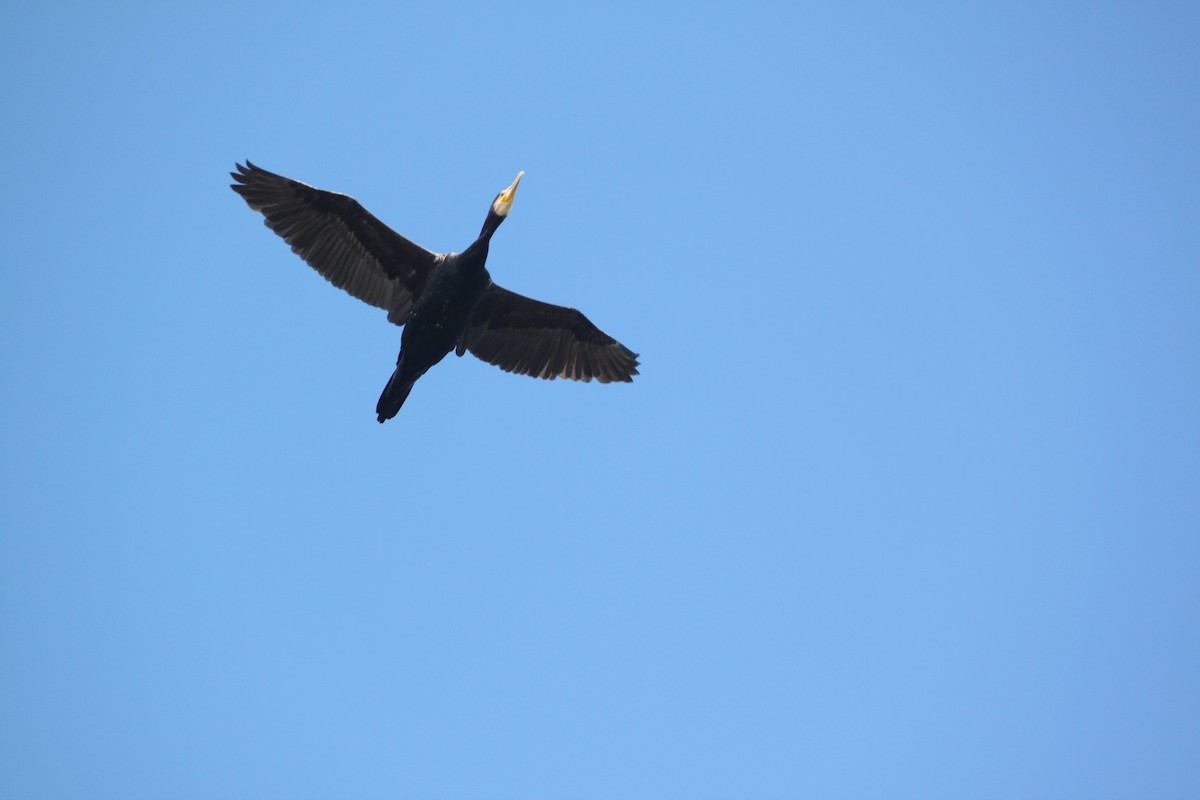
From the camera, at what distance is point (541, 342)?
20828mm

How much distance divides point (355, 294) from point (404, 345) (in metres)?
1.66

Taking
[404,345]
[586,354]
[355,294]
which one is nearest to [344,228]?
[355,294]

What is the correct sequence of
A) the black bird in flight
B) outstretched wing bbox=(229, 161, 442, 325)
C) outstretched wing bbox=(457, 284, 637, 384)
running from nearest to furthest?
the black bird in flight
outstretched wing bbox=(229, 161, 442, 325)
outstretched wing bbox=(457, 284, 637, 384)

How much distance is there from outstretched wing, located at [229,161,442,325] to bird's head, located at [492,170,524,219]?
1432 millimetres

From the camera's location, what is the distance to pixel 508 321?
20.2 m

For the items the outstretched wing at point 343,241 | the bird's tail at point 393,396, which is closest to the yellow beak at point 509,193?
the outstretched wing at point 343,241

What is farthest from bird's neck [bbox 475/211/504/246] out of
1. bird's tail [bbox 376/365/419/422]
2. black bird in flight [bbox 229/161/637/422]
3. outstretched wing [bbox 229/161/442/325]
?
bird's tail [bbox 376/365/419/422]

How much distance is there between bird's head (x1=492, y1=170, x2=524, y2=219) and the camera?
60.8 ft

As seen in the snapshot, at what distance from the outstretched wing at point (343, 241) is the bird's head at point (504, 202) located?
1.43 meters

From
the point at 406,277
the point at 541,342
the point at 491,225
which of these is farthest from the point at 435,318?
the point at 541,342

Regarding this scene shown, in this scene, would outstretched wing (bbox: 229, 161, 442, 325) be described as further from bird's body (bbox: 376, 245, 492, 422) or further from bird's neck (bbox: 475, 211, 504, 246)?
bird's neck (bbox: 475, 211, 504, 246)

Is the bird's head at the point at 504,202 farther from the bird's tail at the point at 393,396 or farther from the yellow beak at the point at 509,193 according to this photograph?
the bird's tail at the point at 393,396

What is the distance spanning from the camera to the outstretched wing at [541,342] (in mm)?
20016

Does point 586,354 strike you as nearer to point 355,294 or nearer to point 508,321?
point 508,321
